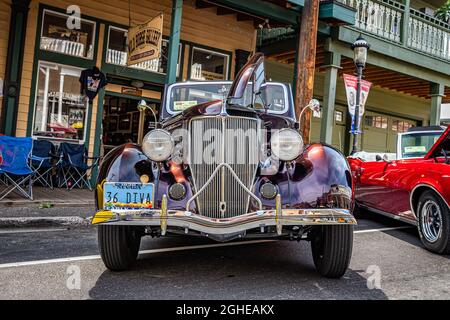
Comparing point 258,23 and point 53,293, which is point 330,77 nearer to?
point 258,23

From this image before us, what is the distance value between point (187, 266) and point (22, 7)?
7.28 meters

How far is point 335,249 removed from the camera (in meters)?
3.60

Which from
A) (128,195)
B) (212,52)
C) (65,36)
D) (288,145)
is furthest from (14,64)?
(288,145)

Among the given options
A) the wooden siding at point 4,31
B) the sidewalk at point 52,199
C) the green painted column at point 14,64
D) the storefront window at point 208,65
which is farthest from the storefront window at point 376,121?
the wooden siding at point 4,31

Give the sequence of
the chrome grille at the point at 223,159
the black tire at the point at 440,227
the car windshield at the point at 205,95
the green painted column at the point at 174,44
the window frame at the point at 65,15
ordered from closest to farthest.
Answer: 1. the chrome grille at the point at 223,159
2. the black tire at the point at 440,227
3. the car windshield at the point at 205,95
4. the green painted column at the point at 174,44
5. the window frame at the point at 65,15

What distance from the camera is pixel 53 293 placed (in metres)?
3.29

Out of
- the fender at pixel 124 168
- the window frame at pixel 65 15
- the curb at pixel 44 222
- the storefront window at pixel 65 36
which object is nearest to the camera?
the fender at pixel 124 168

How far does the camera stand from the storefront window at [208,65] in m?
11.5

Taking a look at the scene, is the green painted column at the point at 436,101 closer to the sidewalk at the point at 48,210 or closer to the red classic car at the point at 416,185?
the red classic car at the point at 416,185

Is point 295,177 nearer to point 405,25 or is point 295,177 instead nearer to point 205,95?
point 205,95

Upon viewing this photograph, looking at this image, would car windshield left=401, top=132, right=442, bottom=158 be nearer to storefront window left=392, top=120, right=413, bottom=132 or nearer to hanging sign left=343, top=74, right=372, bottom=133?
hanging sign left=343, top=74, right=372, bottom=133

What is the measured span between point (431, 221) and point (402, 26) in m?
9.12

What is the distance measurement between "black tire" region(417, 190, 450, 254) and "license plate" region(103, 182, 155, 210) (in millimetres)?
3319
